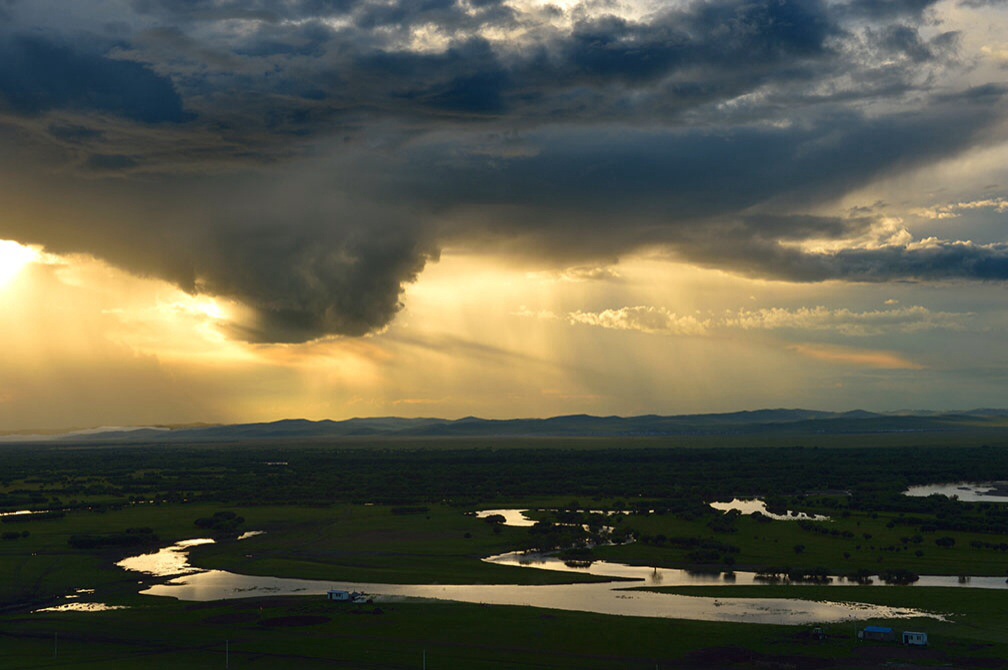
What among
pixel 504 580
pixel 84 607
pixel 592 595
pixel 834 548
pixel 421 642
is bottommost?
pixel 592 595

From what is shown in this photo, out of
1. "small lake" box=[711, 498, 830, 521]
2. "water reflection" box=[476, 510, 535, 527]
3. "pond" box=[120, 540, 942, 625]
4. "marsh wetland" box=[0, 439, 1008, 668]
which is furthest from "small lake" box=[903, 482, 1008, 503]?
"pond" box=[120, 540, 942, 625]

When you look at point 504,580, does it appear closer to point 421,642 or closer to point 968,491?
point 421,642

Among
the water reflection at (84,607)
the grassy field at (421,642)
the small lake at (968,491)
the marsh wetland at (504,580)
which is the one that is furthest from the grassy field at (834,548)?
the water reflection at (84,607)

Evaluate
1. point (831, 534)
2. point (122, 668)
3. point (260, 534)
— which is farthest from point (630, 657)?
point (260, 534)

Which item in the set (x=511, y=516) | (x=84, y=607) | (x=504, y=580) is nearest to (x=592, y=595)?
(x=504, y=580)

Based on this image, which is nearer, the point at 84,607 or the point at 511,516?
the point at 84,607

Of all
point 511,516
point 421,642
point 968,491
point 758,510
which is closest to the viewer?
point 421,642

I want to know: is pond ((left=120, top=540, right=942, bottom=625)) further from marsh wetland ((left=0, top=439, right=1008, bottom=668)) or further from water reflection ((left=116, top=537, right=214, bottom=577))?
marsh wetland ((left=0, top=439, right=1008, bottom=668))

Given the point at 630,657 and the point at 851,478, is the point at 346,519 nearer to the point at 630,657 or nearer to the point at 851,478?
the point at 630,657
